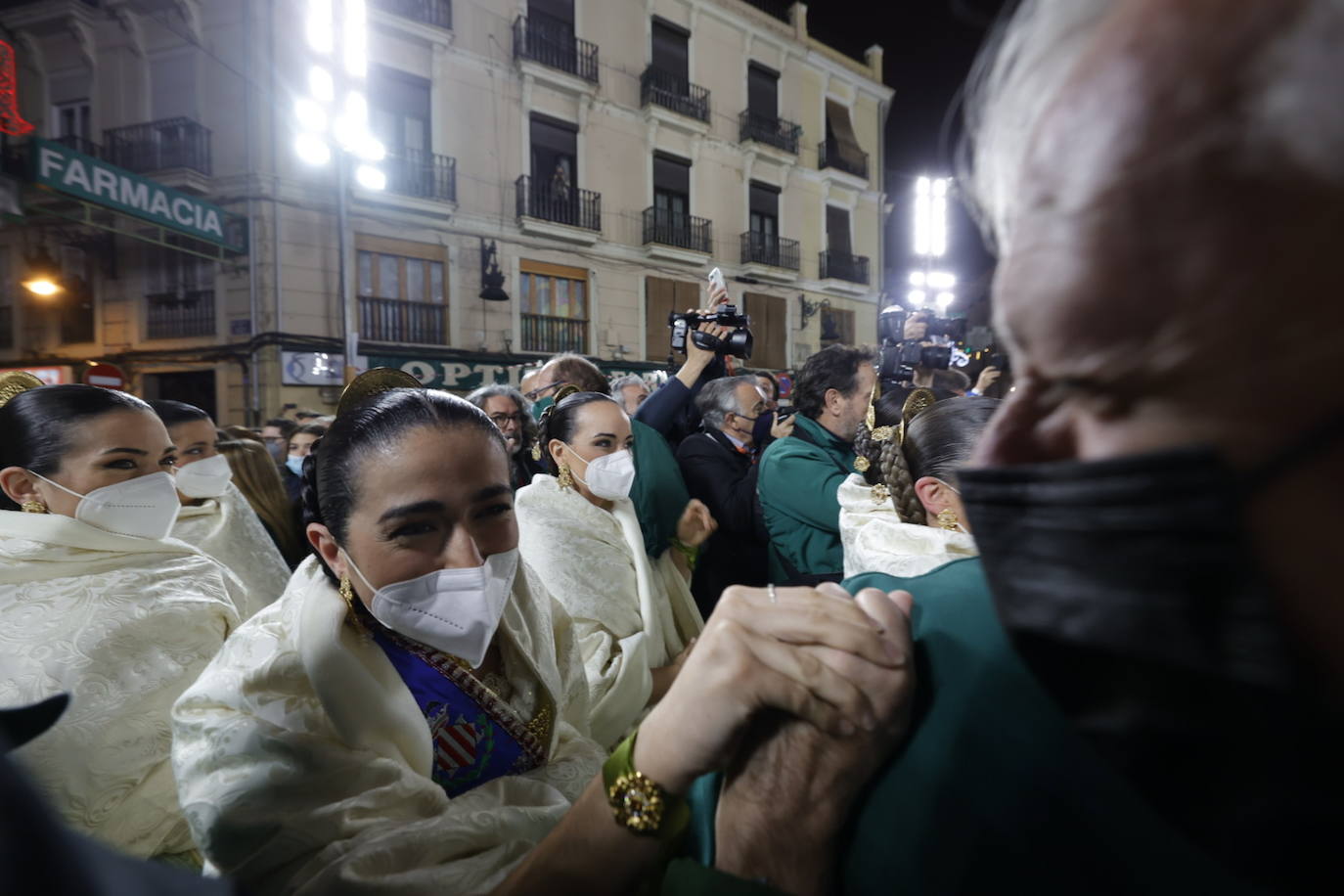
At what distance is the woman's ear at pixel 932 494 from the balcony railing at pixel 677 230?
44.2 feet

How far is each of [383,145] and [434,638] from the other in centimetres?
1294

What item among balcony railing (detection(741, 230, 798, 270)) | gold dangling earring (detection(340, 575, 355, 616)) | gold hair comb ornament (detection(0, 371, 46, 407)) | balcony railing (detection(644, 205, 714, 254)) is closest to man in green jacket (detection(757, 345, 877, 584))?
gold dangling earring (detection(340, 575, 355, 616))

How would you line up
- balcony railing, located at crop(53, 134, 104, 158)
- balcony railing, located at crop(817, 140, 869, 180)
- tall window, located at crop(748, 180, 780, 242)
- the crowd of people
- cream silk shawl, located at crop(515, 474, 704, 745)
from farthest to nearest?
1. balcony railing, located at crop(817, 140, 869, 180)
2. tall window, located at crop(748, 180, 780, 242)
3. balcony railing, located at crop(53, 134, 104, 158)
4. cream silk shawl, located at crop(515, 474, 704, 745)
5. the crowd of people

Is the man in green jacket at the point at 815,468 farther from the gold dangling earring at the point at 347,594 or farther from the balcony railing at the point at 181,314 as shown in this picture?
the balcony railing at the point at 181,314

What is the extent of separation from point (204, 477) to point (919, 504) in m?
3.32

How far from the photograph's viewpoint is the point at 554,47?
44.5ft

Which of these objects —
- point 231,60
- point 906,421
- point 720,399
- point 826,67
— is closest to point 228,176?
point 231,60

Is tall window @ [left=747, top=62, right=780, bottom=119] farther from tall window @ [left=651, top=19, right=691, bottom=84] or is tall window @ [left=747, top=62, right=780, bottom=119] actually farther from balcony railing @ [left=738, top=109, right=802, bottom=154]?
tall window @ [left=651, top=19, right=691, bottom=84]

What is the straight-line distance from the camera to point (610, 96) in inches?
566

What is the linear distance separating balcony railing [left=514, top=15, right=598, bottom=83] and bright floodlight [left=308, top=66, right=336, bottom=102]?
156 inches

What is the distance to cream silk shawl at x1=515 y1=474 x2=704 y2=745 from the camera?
2.39 metres

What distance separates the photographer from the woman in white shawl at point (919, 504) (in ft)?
5.93

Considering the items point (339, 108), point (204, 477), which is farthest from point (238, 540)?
point (339, 108)

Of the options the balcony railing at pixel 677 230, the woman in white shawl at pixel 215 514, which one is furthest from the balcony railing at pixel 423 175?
the woman in white shawl at pixel 215 514
